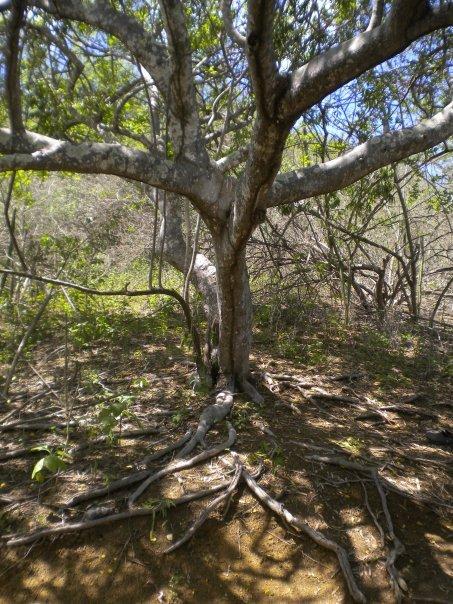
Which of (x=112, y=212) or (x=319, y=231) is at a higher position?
(x=112, y=212)

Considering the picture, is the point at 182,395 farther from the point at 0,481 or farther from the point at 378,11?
the point at 378,11

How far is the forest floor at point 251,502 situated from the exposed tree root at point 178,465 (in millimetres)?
51

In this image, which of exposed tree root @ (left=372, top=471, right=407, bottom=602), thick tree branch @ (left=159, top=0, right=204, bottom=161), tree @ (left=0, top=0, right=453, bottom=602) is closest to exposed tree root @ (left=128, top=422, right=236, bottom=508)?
tree @ (left=0, top=0, right=453, bottom=602)

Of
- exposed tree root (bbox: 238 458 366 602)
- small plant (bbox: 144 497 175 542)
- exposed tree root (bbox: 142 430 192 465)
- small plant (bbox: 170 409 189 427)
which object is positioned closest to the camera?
exposed tree root (bbox: 238 458 366 602)

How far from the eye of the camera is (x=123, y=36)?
11.2 feet

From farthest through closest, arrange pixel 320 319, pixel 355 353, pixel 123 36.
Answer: pixel 320 319, pixel 355 353, pixel 123 36

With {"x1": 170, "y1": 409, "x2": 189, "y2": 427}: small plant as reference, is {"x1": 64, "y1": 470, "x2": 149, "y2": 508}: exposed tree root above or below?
below

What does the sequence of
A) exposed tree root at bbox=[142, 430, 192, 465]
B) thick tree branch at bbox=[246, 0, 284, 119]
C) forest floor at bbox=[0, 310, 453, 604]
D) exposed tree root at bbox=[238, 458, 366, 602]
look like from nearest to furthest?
1. thick tree branch at bbox=[246, 0, 284, 119]
2. exposed tree root at bbox=[238, 458, 366, 602]
3. forest floor at bbox=[0, 310, 453, 604]
4. exposed tree root at bbox=[142, 430, 192, 465]

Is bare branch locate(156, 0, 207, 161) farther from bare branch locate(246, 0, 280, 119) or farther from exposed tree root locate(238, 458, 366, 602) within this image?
exposed tree root locate(238, 458, 366, 602)

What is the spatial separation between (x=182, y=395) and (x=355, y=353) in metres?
2.67

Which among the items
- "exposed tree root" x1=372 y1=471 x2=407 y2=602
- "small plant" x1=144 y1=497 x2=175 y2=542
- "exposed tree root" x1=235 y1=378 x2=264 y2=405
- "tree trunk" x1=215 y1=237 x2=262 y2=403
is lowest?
"exposed tree root" x1=372 y1=471 x2=407 y2=602

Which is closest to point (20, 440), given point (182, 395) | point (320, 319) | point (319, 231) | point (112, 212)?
point (182, 395)

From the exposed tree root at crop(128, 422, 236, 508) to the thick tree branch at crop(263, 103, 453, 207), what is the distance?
6.15 feet

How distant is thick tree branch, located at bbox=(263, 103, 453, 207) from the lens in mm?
Result: 3068
